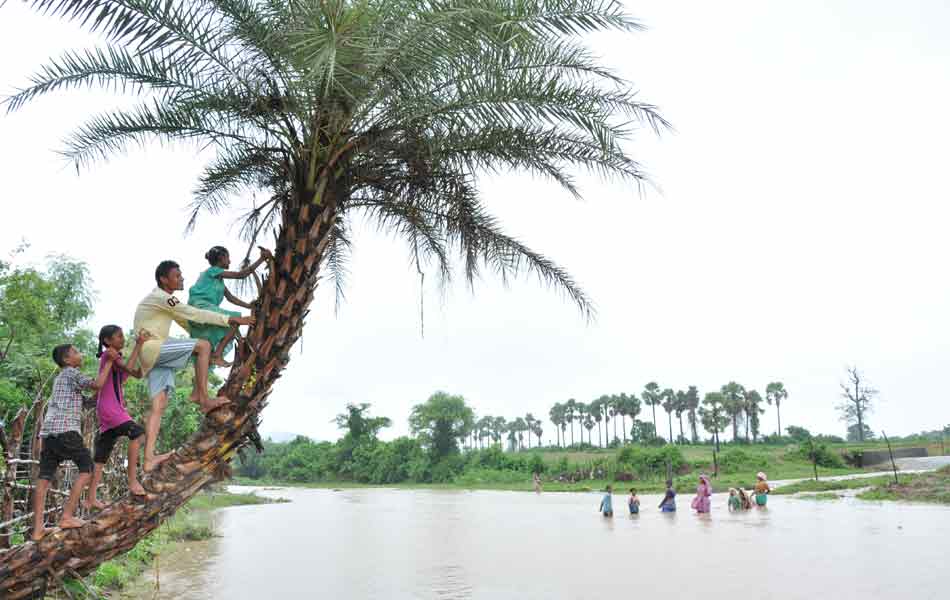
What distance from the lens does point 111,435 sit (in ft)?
20.5

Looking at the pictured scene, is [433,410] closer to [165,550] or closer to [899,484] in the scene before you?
[899,484]

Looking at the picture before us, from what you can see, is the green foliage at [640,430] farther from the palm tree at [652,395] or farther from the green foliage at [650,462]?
the green foliage at [650,462]

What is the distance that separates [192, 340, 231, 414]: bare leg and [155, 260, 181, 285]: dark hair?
2.22 feet

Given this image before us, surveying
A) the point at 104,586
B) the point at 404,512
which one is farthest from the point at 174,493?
the point at 404,512

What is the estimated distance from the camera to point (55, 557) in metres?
6.06

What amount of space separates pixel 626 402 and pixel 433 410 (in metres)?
35.0

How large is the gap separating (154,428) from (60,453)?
35.0 inches

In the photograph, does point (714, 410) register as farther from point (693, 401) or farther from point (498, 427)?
point (498, 427)

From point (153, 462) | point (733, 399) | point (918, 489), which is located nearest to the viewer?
point (153, 462)

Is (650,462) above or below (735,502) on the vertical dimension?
above

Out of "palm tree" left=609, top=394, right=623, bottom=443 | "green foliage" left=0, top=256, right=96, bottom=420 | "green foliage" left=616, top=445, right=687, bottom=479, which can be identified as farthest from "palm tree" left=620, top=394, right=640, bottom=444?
"green foliage" left=0, top=256, right=96, bottom=420

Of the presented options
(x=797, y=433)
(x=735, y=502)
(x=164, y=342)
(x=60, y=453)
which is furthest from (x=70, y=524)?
(x=797, y=433)

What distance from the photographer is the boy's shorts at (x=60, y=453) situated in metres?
6.07

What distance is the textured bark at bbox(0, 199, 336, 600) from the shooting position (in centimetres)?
607
